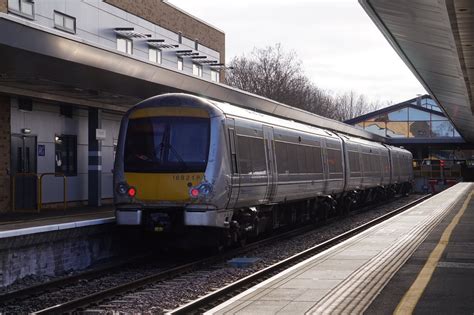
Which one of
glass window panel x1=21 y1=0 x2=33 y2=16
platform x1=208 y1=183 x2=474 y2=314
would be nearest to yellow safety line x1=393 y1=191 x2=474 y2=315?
platform x1=208 y1=183 x2=474 y2=314

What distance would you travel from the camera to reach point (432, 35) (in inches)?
550

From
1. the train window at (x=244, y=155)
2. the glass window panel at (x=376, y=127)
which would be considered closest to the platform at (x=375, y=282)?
the train window at (x=244, y=155)

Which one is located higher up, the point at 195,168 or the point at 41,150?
the point at 41,150

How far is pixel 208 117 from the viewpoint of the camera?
12914 millimetres

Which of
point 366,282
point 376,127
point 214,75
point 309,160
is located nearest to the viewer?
point 366,282

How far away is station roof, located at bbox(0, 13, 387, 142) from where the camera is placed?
13898 millimetres

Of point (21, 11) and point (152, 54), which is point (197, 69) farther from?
point (21, 11)

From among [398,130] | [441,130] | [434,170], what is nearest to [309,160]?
[441,130]

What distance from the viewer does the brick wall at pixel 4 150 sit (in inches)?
758

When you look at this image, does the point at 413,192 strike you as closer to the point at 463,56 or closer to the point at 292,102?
the point at 292,102

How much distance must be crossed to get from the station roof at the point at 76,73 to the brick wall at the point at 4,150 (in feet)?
2.84

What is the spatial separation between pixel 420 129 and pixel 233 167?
51091 millimetres

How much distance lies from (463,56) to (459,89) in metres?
7.23

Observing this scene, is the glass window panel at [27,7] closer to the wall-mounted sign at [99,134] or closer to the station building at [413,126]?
the wall-mounted sign at [99,134]
